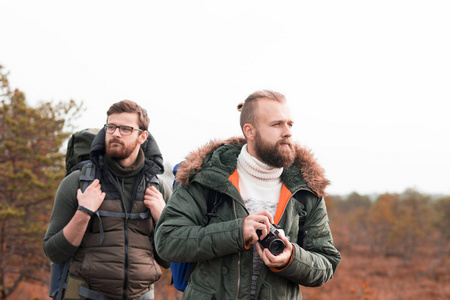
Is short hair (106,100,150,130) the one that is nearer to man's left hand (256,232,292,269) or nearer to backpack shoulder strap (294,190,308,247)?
backpack shoulder strap (294,190,308,247)

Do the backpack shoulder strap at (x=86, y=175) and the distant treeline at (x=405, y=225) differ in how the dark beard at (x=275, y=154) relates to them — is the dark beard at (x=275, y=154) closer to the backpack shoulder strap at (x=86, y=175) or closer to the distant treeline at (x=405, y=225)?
the backpack shoulder strap at (x=86, y=175)

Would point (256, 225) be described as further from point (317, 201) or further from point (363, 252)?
point (363, 252)

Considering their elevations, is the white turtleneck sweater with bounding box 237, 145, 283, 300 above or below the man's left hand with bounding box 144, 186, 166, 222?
above

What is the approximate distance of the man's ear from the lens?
96.1 inches

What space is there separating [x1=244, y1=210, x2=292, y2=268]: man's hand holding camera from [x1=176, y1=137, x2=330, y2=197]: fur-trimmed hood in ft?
Answer: 1.41

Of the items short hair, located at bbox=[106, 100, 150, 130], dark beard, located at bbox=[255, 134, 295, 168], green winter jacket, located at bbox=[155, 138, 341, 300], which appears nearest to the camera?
green winter jacket, located at bbox=[155, 138, 341, 300]

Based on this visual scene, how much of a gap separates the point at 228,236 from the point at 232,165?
51 cm

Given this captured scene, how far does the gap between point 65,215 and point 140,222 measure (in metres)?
0.58

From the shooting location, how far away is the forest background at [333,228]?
945 cm

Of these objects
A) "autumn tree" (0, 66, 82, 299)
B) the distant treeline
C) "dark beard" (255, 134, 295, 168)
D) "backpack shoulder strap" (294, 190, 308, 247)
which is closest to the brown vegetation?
the distant treeline

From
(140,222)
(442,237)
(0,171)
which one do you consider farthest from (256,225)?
(442,237)

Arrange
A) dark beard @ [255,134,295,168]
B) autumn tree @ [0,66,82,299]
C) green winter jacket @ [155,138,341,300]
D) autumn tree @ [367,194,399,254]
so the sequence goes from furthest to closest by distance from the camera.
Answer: autumn tree @ [367,194,399,254], autumn tree @ [0,66,82,299], dark beard @ [255,134,295,168], green winter jacket @ [155,138,341,300]

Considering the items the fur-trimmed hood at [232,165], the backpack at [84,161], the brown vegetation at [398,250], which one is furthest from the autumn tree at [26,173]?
the brown vegetation at [398,250]

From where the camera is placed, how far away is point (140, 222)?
3.30 meters
